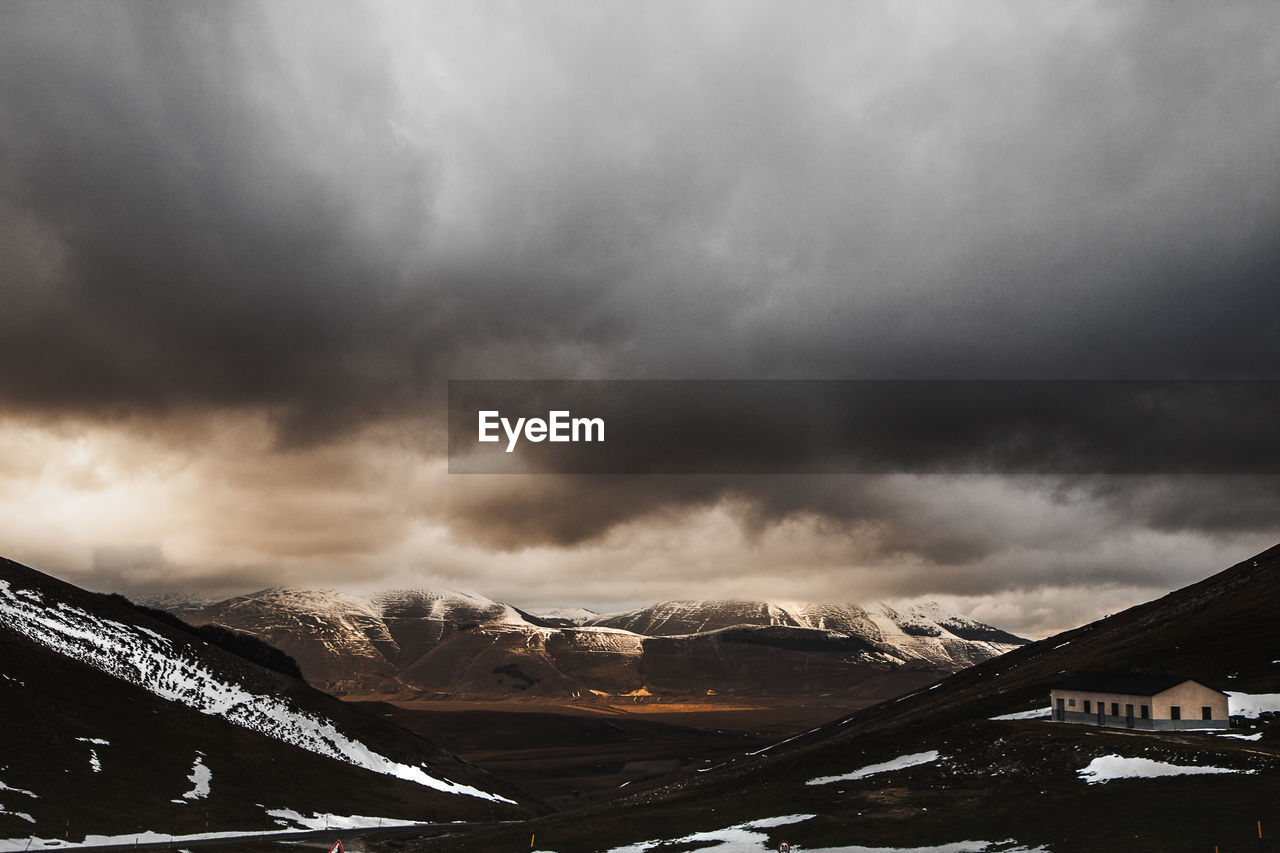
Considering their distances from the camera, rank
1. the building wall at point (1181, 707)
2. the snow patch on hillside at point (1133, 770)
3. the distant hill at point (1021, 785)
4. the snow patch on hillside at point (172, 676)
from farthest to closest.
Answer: the snow patch on hillside at point (172, 676) < the building wall at point (1181, 707) < the snow patch on hillside at point (1133, 770) < the distant hill at point (1021, 785)

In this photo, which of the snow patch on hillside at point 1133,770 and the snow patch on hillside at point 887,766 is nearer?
the snow patch on hillside at point 1133,770

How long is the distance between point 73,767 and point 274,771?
1268 inches

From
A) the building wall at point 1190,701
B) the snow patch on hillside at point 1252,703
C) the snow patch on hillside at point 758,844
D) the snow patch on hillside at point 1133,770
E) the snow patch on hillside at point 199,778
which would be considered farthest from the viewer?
the snow patch on hillside at point 199,778

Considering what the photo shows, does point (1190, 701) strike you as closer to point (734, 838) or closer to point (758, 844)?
point (758, 844)

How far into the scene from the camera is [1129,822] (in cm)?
6781

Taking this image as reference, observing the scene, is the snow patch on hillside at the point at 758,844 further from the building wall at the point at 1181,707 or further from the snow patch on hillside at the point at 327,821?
the snow patch on hillside at the point at 327,821

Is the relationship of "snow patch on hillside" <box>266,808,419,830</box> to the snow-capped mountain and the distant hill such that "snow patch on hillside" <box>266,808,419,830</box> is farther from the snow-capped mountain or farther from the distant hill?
the distant hill

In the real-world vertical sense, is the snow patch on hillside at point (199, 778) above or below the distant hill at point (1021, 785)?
below

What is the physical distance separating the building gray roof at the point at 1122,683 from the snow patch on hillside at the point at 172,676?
108 m

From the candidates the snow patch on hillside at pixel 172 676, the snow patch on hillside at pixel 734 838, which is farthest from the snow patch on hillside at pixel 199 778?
the snow patch on hillside at pixel 734 838

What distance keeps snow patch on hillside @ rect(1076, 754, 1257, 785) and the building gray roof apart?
24980 millimetres

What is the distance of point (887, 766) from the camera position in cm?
10506

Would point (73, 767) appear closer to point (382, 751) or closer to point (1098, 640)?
point (382, 751)

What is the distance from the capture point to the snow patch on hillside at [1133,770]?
254 ft
